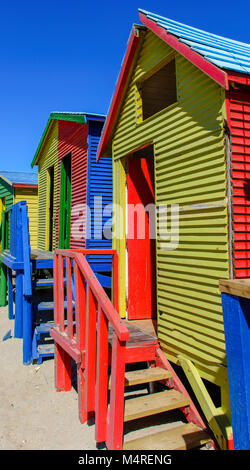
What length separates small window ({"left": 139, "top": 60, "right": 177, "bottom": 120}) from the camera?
6633mm

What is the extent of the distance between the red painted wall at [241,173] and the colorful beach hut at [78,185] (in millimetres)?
5156

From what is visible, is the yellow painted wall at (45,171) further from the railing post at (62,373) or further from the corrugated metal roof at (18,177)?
the railing post at (62,373)

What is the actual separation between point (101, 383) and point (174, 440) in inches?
40.2

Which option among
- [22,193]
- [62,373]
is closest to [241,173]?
[62,373]

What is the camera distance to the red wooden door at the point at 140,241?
636 centimetres

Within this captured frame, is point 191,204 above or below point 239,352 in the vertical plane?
above

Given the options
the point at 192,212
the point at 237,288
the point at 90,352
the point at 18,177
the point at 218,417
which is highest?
the point at 18,177

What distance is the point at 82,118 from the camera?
8867mm

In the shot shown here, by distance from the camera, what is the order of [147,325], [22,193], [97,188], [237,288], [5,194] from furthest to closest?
[5,194] → [22,193] → [97,188] → [147,325] → [237,288]

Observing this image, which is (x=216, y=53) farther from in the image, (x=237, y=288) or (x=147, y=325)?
(x=147, y=325)

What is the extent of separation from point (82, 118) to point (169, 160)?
4821 mm

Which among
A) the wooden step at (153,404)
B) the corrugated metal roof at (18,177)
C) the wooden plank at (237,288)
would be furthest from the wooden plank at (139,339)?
the corrugated metal roof at (18,177)

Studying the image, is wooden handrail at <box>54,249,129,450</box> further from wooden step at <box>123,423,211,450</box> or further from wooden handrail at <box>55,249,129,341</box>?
wooden step at <box>123,423,211,450</box>

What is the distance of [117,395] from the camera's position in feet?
9.87
